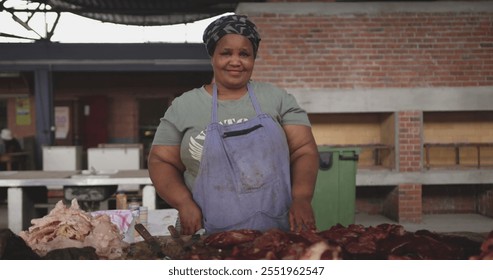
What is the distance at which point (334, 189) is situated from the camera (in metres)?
5.03

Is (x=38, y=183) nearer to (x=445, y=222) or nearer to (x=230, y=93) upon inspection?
(x=230, y=93)

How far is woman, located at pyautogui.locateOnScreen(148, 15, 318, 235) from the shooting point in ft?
5.90

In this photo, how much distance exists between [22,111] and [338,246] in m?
13.3

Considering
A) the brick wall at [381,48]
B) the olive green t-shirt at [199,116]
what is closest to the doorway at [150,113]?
the brick wall at [381,48]

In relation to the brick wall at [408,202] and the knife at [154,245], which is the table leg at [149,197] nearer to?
A: the knife at [154,245]

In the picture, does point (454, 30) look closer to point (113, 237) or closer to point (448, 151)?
point (448, 151)

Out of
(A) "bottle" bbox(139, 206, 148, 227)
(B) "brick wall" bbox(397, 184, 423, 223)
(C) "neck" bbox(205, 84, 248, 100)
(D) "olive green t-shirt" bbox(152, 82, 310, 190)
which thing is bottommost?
(B) "brick wall" bbox(397, 184, 423, 223)

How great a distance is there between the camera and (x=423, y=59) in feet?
20.5

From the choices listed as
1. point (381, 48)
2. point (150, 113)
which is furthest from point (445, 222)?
point (150, 113)

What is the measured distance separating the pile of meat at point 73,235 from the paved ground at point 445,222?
4.95 m

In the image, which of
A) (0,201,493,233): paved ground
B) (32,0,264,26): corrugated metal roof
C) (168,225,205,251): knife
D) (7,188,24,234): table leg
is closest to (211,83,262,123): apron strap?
(168,225,205,251): knife

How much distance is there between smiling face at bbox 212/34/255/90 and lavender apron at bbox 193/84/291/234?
119 mm

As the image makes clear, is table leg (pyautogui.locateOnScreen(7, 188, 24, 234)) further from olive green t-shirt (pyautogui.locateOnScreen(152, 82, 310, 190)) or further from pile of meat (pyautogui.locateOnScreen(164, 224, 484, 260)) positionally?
pile of meat (pyautogui.locateOnScreen(164, 224, 484, 260))

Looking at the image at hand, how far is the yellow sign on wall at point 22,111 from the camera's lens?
13.0 m
